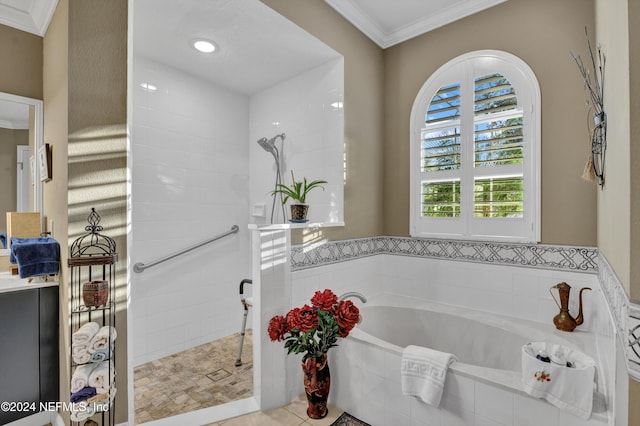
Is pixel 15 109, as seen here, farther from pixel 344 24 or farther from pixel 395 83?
pixel 395 83

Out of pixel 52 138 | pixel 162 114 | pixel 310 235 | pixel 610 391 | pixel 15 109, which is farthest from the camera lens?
pixel 162 114

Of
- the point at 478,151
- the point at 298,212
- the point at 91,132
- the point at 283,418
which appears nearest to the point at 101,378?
the point at 283,418

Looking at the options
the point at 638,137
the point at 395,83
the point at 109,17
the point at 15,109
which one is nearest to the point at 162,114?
the point at 15,109

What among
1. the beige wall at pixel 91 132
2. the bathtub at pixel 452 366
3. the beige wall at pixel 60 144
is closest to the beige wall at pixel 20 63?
the beige wall at pixel 60 144

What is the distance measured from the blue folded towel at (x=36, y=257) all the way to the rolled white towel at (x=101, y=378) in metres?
0.58

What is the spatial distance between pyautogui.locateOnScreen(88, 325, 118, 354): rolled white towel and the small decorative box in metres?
0.12

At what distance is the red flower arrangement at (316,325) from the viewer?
1.71 metres

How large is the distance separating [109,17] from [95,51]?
200 mm

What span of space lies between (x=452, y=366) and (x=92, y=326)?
67.3 inches

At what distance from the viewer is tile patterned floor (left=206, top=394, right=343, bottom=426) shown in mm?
1747

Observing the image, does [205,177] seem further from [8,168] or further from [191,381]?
[191,381]

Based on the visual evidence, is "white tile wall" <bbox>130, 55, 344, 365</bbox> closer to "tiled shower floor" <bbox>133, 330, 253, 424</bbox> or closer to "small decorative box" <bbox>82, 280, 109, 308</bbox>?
"tiled shower floor" <bbox>133, 330, 253, 424</bbox>

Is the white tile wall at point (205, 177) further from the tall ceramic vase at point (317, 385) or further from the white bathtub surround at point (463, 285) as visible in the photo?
the tall ceramic vase at point (317, 385)

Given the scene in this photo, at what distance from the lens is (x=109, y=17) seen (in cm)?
154
